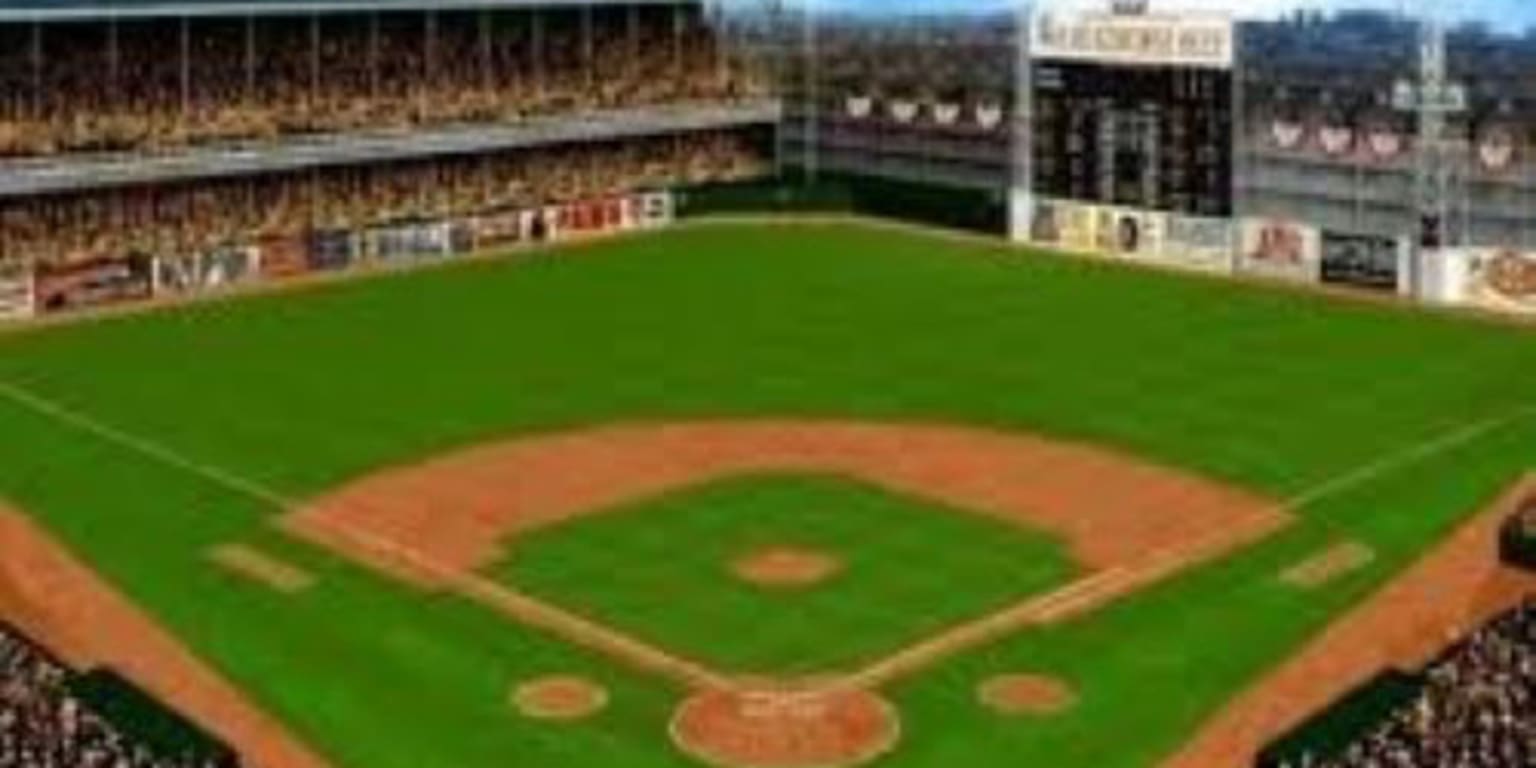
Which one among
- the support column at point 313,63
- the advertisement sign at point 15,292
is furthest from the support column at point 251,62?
the advertisement sign at point 15,292

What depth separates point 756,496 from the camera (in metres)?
41.0

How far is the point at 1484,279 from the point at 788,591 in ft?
112

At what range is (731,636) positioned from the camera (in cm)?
3319

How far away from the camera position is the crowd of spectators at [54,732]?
87.9 ft

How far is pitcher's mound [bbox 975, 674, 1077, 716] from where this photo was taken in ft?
99.9

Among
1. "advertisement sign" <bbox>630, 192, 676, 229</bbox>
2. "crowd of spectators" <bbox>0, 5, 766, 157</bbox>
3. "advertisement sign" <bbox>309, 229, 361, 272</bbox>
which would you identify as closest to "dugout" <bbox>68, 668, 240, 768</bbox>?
"crowd of spectators" <bbox>0, 5, 766, 157</bbox>

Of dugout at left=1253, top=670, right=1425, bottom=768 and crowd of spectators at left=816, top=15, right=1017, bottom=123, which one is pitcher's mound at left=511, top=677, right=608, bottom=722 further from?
crowd of spectators at left=816, top=15, right=1017, bottom=123

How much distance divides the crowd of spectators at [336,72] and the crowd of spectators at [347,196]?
1791mm

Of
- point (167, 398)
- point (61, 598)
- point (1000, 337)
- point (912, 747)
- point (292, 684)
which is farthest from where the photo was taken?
point (1000, 337)

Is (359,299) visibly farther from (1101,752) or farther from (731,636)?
(1101,752)

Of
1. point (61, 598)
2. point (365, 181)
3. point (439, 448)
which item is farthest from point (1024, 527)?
point (365, 181)

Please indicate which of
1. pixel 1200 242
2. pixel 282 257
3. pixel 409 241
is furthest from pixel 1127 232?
pixel 282 257

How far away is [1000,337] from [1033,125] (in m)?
15.7

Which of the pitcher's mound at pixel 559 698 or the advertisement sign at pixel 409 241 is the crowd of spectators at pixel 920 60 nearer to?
the advertisement sign at pixel 409 241
